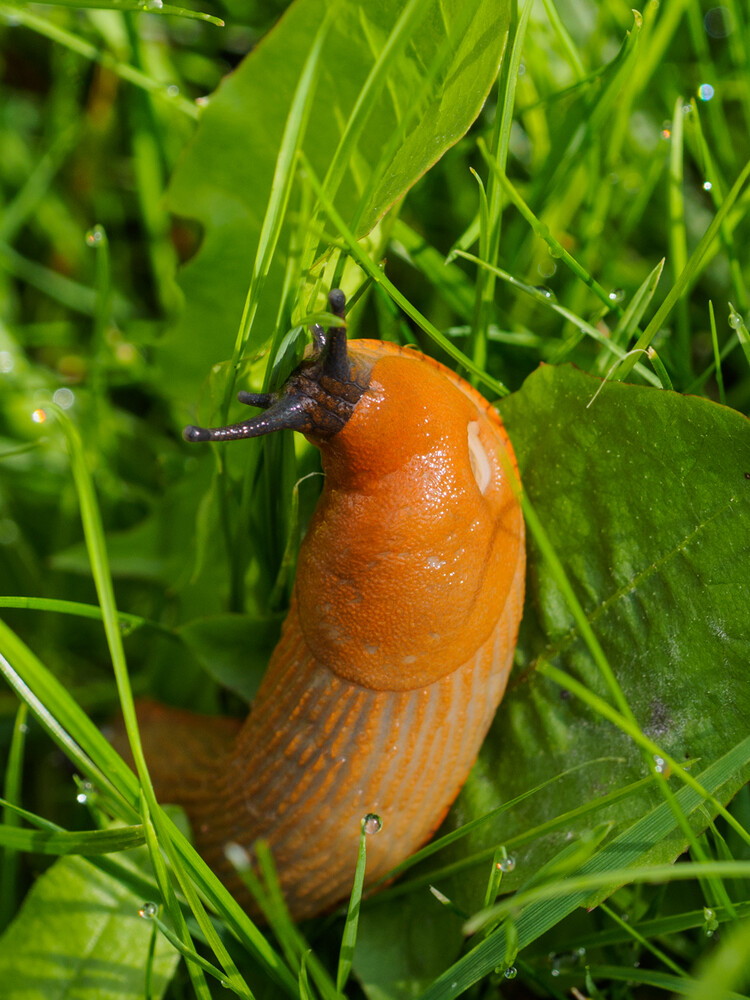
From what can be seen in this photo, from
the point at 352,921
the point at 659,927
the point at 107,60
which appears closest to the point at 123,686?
the point at 352,921

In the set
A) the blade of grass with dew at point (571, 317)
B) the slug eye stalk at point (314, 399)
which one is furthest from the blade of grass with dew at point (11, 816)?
the blade of grass with dew at point (571, 317)

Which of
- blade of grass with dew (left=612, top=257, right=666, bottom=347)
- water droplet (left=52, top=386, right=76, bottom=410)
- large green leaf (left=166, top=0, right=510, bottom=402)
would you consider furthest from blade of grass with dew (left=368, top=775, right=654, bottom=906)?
water droplet (left=52, top=386, right=76, bottom=410)

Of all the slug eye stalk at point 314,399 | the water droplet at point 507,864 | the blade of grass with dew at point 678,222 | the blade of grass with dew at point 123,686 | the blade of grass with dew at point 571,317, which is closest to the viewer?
the slug eye stalk at point 314,399

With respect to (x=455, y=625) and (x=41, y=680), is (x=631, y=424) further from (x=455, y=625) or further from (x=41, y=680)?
(x=41, y=680)

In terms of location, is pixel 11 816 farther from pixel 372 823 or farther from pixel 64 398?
pixel 64 398

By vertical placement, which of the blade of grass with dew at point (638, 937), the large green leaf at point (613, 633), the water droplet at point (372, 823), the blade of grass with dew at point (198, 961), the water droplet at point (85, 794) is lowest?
the water droplet at point (85, 794)

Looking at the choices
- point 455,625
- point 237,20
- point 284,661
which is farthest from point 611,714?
point 237,20

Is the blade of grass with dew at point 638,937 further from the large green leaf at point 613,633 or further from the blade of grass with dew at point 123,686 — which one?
the blade of grass with dew at point 123,686

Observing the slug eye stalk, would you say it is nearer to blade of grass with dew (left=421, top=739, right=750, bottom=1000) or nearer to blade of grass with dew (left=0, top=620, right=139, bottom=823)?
blade of grass with dew (left=0, top=620, right=139, bottom=823)
